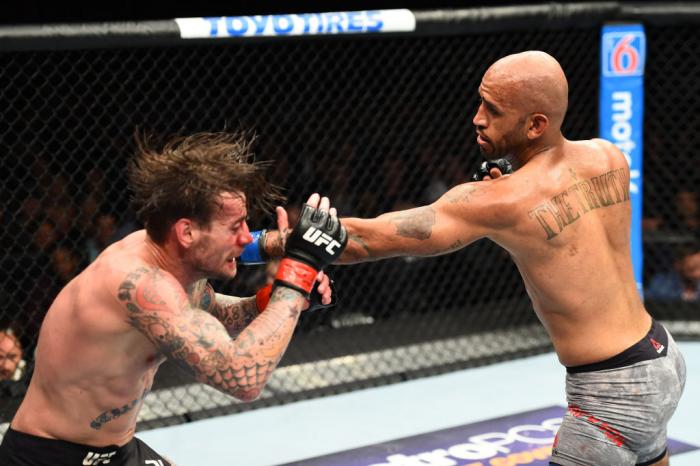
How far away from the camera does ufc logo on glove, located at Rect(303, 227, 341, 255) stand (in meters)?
2.02

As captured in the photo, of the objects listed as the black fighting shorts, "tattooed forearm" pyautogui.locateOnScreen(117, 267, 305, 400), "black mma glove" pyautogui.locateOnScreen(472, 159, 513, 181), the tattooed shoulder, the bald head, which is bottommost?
the black fighting shorts

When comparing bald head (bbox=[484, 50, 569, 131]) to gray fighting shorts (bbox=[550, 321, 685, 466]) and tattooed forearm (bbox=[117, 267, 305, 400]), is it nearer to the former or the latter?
gray fighting shorts (bbox=[550, 321, 685, 466])

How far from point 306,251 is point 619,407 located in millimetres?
809

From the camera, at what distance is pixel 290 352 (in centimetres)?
441

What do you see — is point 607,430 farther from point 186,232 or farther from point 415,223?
point 186,232

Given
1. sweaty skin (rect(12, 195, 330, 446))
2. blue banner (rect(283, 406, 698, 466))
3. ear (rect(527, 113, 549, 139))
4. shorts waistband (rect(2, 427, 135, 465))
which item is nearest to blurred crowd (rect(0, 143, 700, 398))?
blue banner (rect(283, 406, 698, 466))

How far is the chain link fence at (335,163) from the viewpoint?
13.6ft

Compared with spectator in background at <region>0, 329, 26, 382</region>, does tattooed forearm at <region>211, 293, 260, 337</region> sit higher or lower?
lower

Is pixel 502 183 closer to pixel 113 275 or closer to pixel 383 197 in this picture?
pixel 113 275

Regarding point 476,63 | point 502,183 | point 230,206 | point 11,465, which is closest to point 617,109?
point 476,63

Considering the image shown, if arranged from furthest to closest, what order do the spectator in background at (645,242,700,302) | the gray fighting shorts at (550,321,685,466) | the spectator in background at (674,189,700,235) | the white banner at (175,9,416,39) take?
1. the spectator in background at (674,189,700,235)
2. the spectator in background at (645,242,700,302)
3. the white banner at (175,9,416,39)
4. the gray fighting shorts at (550,321,685,466)

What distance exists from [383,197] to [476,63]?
94cm

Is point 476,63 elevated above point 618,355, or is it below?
above

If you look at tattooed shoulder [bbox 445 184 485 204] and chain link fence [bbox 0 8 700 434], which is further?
chain link fence [bbox 0 8 700 434]
